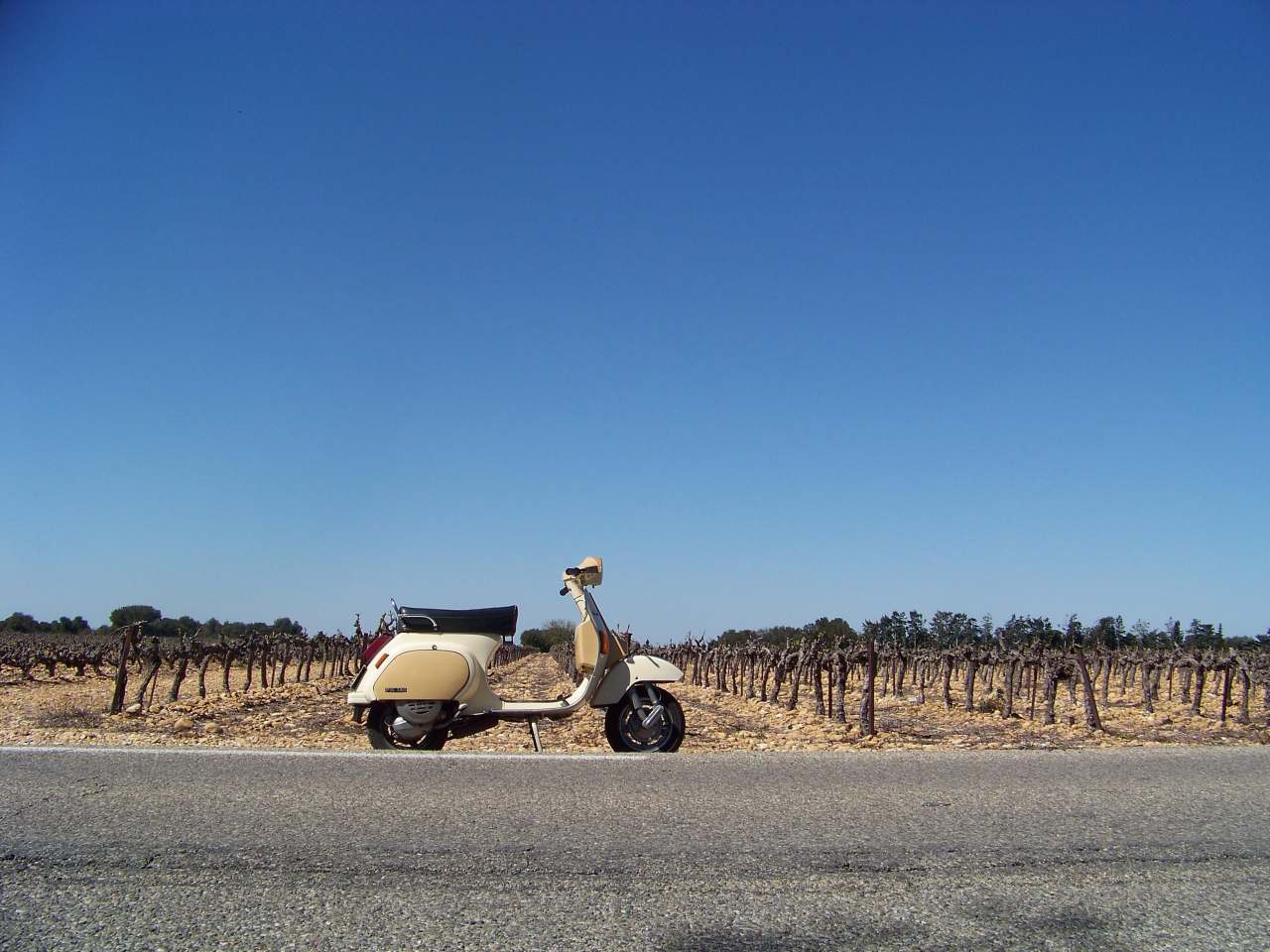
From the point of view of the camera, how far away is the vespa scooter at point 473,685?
25.0 ft

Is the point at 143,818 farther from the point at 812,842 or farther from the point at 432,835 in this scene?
the point at 812,842

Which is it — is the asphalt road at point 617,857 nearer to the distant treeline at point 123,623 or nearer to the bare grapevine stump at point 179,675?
the bare grapevine stump at point 179,675

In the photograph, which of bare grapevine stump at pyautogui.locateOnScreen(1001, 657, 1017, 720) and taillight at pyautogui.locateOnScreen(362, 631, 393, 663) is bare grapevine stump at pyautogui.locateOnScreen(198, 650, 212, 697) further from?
taillight at pyautogui.locateOnScreen(362, 631, 393, 663)

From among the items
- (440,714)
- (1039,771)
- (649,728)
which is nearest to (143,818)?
(440,714)

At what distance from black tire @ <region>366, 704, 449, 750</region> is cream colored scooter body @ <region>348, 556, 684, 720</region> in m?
0.16

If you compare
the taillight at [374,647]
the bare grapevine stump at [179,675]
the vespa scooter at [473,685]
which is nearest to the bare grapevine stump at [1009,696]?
the vespa scooter at [473,685]

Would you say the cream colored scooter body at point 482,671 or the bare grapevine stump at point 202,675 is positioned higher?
the cream colored scooter body at point 482,671

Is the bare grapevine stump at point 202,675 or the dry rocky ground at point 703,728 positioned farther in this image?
the bare grapevine stump at point 202,675

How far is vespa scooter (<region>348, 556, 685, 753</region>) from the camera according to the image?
762cm

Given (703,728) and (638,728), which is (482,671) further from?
(703,728)

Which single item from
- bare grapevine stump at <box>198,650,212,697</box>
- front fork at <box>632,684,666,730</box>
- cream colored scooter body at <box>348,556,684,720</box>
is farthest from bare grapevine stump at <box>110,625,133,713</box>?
front fork at <box>632,684,666,730</box>

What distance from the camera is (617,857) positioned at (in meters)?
3.77

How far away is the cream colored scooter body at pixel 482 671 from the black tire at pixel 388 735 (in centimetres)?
16

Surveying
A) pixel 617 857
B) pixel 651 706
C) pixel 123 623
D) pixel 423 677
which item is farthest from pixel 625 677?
pixel 123 623
